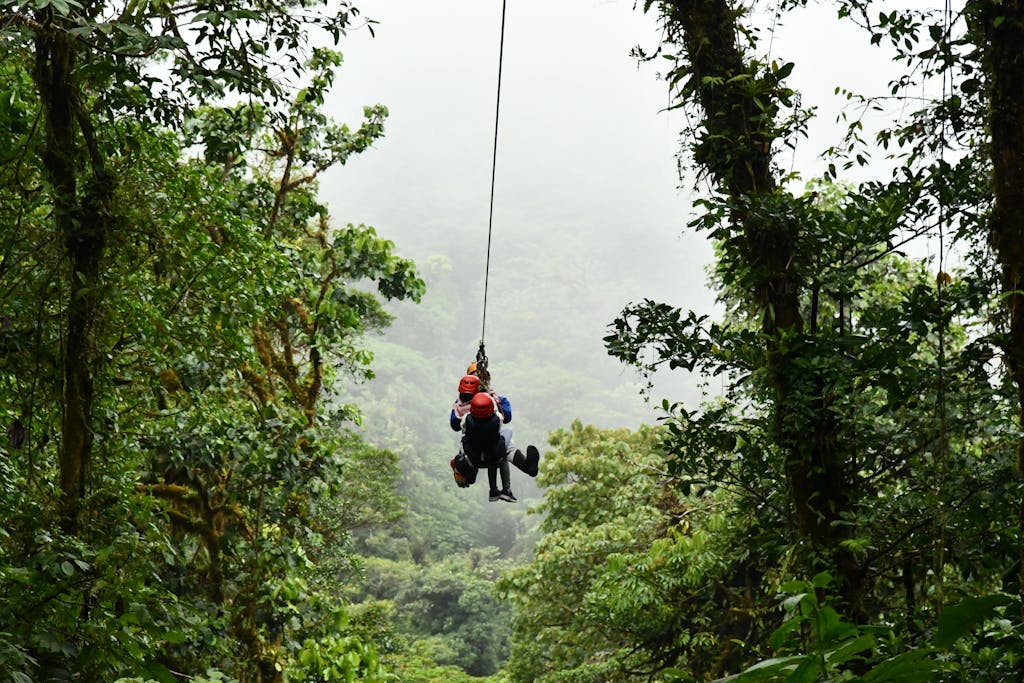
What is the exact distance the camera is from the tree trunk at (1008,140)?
85.4 inches

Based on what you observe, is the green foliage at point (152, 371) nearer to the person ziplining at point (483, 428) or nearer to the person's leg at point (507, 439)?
the person ziplining at point (483, 428)

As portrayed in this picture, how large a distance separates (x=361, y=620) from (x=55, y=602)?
7295mm

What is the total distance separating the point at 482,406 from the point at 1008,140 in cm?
236

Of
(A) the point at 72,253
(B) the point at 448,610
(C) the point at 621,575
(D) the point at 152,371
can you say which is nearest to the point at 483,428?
(D) the point at 152,371

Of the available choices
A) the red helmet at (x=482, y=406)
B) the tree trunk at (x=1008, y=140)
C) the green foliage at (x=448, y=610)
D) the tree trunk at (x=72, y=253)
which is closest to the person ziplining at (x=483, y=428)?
the red helmet at (x=482, y=406)

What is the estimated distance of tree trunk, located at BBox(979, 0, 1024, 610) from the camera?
217cm

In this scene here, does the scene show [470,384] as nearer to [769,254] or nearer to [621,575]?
[769,254]

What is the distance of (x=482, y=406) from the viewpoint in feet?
12.9

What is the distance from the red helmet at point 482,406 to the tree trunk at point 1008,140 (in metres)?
2.17

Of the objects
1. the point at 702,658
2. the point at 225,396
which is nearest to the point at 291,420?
the point at 225,396

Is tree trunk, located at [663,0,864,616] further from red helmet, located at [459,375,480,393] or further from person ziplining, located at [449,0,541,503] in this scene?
red helmet, located at [459,375,480,393]

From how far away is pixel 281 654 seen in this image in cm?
575

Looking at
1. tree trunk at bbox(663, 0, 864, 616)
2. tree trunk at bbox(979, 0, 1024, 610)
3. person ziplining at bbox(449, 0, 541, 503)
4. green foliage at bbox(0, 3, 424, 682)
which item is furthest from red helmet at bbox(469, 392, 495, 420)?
tree trunk at bbox(979, 0, 1024, 610)

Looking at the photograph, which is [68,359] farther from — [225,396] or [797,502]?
[225,396]
